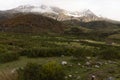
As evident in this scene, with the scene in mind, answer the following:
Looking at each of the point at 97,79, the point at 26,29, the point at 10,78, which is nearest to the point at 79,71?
the point at 97,79

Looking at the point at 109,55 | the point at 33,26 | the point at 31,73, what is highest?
the point at 31,73

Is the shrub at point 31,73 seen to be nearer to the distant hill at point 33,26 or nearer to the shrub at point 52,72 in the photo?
the shrub at point 52,72

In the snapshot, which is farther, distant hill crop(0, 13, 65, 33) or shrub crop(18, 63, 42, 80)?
distant hill crop(0, 13, 65, 33)

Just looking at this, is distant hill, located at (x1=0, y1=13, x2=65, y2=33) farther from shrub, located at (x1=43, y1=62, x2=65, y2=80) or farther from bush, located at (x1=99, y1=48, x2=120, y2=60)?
shrub, located at (x1=43, y1=62, x2=65, y2=80)

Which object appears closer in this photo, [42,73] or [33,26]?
[42,73]

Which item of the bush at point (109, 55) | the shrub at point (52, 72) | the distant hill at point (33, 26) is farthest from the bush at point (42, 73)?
the distant hill at point (33, 26)

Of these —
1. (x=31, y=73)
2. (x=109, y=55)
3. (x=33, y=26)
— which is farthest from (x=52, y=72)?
(x=33, y=26)

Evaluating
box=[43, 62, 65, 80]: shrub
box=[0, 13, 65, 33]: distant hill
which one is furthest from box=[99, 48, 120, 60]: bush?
box=[0, 13, 65, 33]: distant hill

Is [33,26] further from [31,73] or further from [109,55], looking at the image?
[31,73]
